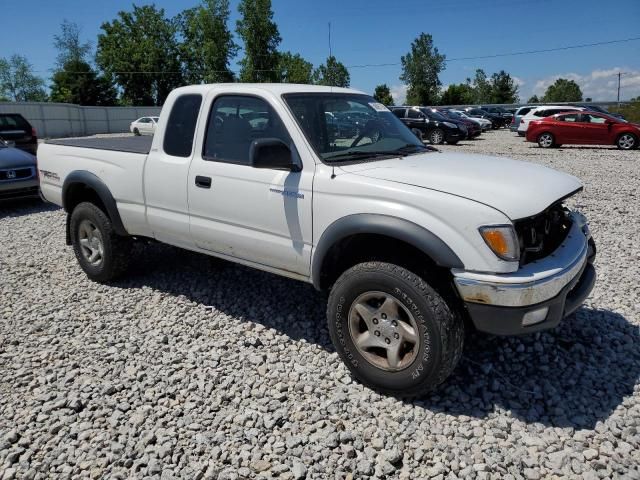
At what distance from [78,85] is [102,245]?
213 ft

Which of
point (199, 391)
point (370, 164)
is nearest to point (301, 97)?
point (370, 164)

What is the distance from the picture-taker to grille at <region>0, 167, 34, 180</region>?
8.79 m

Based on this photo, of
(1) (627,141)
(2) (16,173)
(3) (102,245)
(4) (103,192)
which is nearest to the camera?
(4) (103,192)

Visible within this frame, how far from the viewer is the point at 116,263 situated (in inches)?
194

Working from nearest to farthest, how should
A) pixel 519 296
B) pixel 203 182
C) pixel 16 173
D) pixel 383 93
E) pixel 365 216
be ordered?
pixel 519 296 < pixel 365 216 < pixel 203 182 < pixel 16 173 < pixel 383 93

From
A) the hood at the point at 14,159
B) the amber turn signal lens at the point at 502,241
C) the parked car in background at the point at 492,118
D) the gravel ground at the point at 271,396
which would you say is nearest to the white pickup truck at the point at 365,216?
the amber turn signal lens at the point at 502,241

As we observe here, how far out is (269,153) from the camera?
3.13m

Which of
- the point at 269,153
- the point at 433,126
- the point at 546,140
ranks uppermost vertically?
the point at 269,153

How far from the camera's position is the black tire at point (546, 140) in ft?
66.0

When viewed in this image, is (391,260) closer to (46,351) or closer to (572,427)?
(572,427)

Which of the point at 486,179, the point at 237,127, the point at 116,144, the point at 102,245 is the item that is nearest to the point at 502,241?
the point at 486,179

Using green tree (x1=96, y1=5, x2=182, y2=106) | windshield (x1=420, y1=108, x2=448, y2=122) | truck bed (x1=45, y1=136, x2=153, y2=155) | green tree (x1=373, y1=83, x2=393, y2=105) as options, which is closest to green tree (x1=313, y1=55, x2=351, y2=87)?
green tree (x1=373, y1=83, x2=393, y2=105)

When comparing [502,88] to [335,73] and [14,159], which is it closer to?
[335,73]

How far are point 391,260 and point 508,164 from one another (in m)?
1.22
